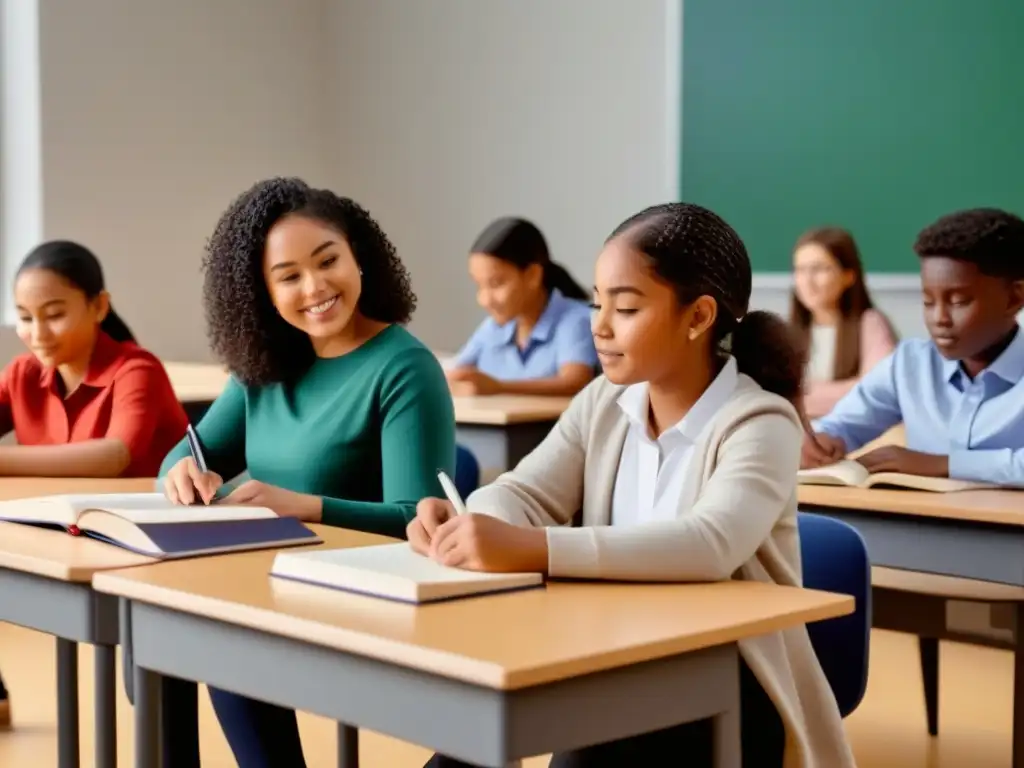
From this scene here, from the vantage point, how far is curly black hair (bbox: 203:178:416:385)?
2.38 meters

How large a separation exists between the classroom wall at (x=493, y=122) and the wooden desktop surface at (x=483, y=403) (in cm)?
138

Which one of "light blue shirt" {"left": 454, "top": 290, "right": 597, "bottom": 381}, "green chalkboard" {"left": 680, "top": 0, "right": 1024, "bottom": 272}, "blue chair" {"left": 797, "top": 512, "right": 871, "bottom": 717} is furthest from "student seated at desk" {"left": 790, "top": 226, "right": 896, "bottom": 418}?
"blue chair" {"left": 797, "top": 512, "right": 871, "bottom": 717}

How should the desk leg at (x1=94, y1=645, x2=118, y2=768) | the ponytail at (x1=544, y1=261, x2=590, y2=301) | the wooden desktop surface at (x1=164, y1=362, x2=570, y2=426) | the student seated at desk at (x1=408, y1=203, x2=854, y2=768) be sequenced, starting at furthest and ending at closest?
1. the ponytail at (x1=544, y1=261, x2=590, y2=301)
2. the wooden desktop surface at (x1=164, y1=362, x2=570, y2=426)
3. the desk leg at (x1=94, y1=645, x2=118, y2=768)
4. the student seated at desk at (x1=408, y1=203, x2=854, y2=768)

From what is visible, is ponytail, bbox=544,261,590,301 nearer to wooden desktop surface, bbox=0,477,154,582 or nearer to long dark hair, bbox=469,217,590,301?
long dark hair, bbox=469,217,590,301

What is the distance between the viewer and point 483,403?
4.24 m

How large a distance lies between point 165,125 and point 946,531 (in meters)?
4.17

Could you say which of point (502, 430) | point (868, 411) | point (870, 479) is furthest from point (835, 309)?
point (870, 479)

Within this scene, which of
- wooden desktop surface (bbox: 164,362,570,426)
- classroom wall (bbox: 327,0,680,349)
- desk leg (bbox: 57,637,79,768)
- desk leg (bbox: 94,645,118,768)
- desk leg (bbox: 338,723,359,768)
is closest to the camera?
desk leg (bbox: 94,645,118,768)

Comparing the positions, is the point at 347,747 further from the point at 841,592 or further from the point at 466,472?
the point at 466,472

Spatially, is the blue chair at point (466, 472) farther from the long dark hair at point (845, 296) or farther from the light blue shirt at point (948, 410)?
the long dark hair at point (845, 296)

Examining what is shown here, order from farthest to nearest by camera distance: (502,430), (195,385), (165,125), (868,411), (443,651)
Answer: (165,125), (195,385), (502,430), (868,411), (443,651)

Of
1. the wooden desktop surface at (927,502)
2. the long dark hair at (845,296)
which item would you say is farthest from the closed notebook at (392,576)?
the long dark hair at (845,296)

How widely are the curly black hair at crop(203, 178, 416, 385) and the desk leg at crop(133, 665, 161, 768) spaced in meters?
0.75

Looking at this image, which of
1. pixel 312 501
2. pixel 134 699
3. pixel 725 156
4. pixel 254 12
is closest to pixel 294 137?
pixel 254 12
